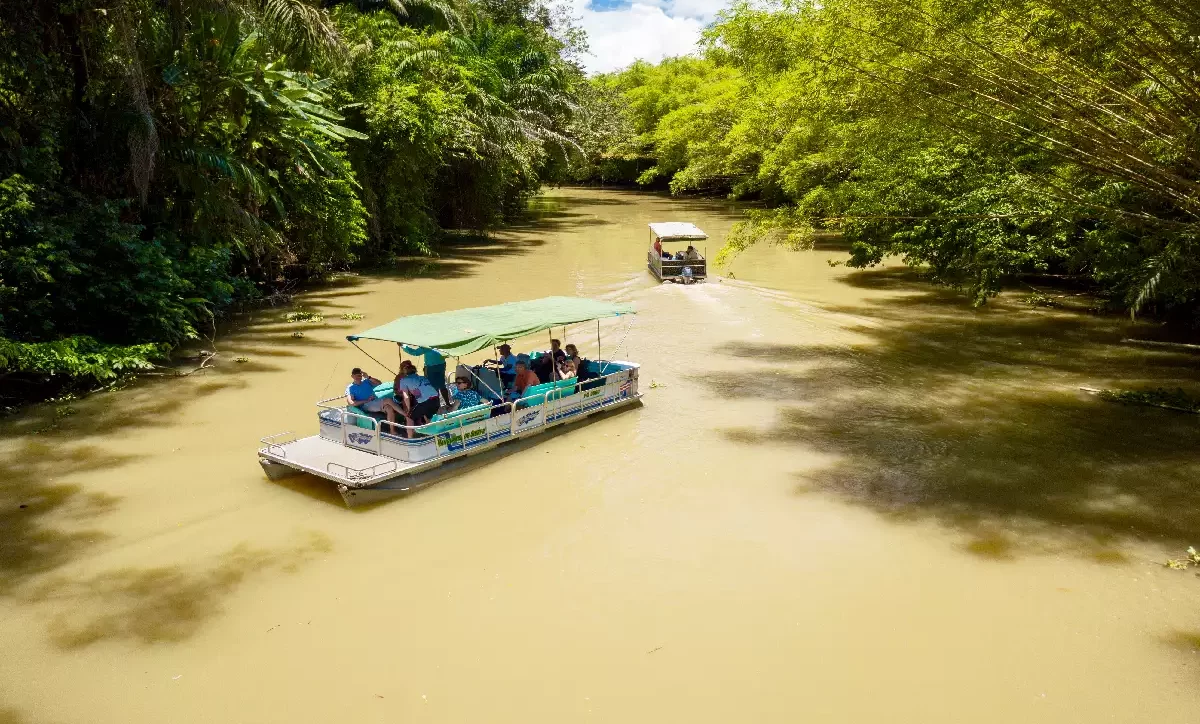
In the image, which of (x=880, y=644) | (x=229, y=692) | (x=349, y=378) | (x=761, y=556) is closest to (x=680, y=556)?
(x=761, y=556)

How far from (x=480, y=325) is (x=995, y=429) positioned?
8923 mm

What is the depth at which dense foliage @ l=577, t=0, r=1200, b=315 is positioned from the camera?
11.9m

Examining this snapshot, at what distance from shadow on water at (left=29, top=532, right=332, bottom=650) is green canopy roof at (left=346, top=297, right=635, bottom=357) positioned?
122 inches

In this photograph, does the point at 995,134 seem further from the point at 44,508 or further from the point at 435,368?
the point at 44,508

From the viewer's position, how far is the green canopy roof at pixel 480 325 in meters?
12.6

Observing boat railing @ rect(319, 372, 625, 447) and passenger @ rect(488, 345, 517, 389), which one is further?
passenger @ rect(488, 345, 517, 389)

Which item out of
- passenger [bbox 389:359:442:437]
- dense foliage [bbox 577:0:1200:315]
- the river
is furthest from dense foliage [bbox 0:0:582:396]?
dense foliage [bbox 577:0:1200:315]

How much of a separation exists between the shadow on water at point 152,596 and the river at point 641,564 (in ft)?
0.10

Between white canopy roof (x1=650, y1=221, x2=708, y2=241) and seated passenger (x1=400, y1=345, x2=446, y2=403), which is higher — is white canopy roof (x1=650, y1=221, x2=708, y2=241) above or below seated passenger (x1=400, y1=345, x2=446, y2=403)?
above

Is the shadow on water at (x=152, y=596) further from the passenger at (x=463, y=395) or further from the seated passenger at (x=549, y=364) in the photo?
the seated passenger at (x=549, y=364)

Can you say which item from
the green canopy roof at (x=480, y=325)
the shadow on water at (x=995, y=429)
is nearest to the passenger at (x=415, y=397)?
the green canopy roof at (x=480, y=325)

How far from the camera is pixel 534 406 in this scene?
13.6 meters

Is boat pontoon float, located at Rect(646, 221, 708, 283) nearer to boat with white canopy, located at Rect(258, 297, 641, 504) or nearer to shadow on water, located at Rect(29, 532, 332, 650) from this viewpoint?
boat with white canopy, located at Rect(258, 297, 641, 504)

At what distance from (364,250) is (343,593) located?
23.8 metres
